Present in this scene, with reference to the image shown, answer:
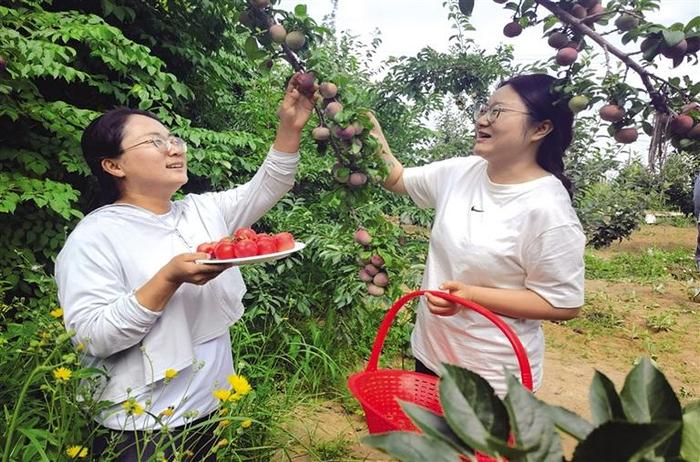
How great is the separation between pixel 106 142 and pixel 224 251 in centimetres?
49

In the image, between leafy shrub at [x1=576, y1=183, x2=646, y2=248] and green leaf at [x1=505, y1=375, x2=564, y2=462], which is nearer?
green leaf at [x1=505, y1=375, x2=564, y2=462]

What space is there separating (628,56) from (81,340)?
135 centimetres

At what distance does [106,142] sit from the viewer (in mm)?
1331

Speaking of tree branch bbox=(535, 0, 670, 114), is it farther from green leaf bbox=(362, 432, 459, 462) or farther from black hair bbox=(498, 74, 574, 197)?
green leaf bbox=(362, 432, 459, 462)

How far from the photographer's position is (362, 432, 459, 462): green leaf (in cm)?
40

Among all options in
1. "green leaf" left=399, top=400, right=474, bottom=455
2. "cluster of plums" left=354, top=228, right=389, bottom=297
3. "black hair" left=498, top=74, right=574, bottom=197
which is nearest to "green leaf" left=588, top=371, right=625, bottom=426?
"green leaf" left=399, top=400, right=474, bottom=455

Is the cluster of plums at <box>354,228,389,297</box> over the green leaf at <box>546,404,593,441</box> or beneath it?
beneath

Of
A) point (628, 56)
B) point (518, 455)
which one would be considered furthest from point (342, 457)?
point (518, 455)

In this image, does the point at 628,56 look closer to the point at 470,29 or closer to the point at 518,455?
the point at 518,455

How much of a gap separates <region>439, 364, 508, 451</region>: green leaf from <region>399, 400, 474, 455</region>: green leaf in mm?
17

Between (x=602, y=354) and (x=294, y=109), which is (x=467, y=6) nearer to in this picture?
(x=294, y=109)

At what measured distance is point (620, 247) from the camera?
9.74 m

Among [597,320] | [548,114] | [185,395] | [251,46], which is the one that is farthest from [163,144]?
[597,320]

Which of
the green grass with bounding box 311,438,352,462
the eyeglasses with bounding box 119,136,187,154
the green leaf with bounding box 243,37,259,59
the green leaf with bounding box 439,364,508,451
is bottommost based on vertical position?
the green grass with bounding box 311,438,352,462
